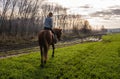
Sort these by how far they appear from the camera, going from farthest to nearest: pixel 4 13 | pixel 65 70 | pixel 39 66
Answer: pixel 4 13 → pixel 39 66 → pixel 65 70

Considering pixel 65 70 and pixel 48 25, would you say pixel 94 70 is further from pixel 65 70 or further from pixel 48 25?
pixel 48 25

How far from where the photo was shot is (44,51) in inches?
588

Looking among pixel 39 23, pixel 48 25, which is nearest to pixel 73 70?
pixel 48 25

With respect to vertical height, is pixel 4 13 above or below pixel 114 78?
above

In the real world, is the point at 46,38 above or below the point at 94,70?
above

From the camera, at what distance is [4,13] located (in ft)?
196

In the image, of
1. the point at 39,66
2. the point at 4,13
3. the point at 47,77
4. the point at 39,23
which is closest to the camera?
the point at 47,77

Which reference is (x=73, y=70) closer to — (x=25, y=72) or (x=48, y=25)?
(x=25, y=72)

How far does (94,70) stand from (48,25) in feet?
15.5

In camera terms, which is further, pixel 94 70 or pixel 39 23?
pixel 39 23

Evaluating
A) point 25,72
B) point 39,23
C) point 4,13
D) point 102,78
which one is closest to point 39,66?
point 25,72

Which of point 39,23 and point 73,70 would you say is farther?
point 39,23

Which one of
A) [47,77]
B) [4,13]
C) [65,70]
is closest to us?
[47,77]

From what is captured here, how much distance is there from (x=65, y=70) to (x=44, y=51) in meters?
2.33
